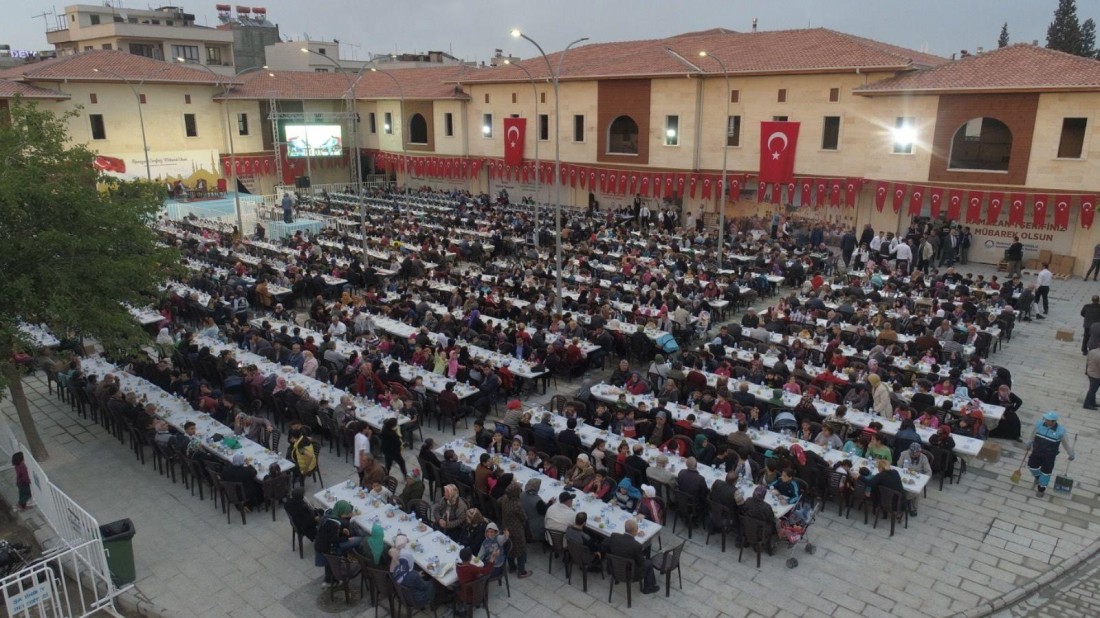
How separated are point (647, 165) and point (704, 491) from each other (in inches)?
1192

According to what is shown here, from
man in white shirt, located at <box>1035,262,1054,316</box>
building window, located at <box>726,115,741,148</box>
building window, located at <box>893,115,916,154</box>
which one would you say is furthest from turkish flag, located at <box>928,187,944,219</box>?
building window, located at <box>726,115,741,148</box>

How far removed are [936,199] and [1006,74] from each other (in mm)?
5249

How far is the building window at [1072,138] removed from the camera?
88.9ft

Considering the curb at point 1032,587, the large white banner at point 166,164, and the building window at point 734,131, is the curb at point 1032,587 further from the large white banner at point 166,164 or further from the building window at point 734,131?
the large white banner at point 166,164

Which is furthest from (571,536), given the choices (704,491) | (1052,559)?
(1052,559)

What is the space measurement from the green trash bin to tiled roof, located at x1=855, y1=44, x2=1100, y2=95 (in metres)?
31.0

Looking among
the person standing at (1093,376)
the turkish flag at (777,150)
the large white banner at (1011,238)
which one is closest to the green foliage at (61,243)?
the person standing at (1093,376)

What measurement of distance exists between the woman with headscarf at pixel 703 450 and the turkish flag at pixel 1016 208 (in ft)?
73.0

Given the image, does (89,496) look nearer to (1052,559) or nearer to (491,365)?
(491,365)

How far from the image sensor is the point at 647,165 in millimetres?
39906

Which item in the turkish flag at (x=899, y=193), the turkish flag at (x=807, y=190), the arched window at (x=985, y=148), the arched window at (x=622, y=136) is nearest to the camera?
the arched window at (x=985, y=148)

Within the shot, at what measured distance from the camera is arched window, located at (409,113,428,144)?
5409cm

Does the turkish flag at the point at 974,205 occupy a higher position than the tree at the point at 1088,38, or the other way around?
the tree at the point at 1088,38

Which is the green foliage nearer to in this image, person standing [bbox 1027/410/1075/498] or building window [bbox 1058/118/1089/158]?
person standing [bbox 1027/410/1075/498]
